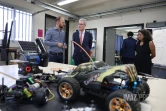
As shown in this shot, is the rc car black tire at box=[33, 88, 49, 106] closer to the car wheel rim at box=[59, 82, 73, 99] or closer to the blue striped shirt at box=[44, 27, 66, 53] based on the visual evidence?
the car wheel rim at box=[59, 82, 73, 99]

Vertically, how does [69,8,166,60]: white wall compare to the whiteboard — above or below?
above

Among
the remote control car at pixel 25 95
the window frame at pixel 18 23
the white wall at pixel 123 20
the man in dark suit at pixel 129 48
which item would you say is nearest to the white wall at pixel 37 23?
the window frame at pixel 18 23

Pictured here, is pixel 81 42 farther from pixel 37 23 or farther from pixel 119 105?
pixel 37 23

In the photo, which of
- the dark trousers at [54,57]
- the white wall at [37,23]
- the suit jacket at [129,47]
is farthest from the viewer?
the white wall at [37,23]

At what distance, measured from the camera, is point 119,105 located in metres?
0.42

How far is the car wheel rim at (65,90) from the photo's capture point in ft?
1.80

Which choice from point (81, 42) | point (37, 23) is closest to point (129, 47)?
point (81, 42)

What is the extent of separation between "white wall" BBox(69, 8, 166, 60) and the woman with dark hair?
7.23 feet

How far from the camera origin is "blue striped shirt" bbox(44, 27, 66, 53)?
189 cm

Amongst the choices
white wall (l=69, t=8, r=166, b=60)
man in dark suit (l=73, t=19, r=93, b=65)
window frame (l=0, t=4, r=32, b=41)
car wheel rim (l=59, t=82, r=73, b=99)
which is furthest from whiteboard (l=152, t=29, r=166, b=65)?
window frame (l=0, t=4, r=32, b=41)

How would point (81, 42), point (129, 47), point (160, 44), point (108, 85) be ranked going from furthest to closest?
1. point (160, 44)
2. point (129, 47)
3. point (81, 42)
4. point (108, 85)

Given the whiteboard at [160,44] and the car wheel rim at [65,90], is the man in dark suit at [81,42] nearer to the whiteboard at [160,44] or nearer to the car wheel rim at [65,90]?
the car wheel rim at [65,90]

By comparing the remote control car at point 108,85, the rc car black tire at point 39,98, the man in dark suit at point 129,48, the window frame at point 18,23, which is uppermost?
the window frame at point 18,23

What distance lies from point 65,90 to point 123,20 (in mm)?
4110
